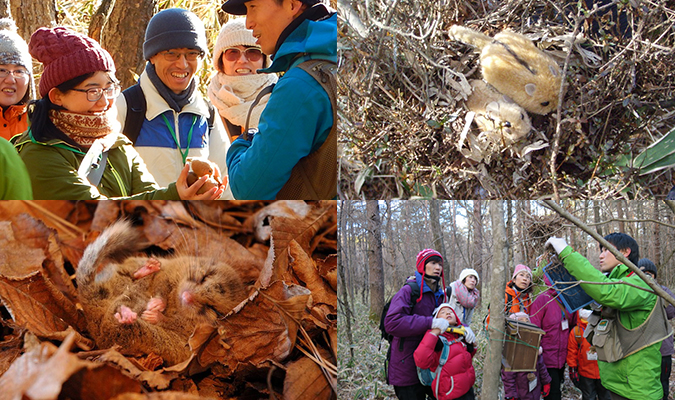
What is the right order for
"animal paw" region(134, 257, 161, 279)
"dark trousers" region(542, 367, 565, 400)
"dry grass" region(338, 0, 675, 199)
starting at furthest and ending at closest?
"dry grass" region(338, 0, 675, 199)
"dark trousers" region(542, 367, 565, 400)
"animal paw" region(134, 257, 161, 279)

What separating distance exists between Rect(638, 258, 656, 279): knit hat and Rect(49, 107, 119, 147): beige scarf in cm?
295

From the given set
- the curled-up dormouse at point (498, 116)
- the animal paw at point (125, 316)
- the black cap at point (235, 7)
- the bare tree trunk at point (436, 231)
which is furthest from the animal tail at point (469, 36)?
the animal paw at point (125, 316)

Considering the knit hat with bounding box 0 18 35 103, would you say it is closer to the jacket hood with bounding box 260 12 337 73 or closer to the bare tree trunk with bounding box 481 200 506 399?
the jacket hood with bounding box 260 12 337 73

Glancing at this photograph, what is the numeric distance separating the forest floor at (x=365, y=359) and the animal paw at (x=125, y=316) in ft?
4.34

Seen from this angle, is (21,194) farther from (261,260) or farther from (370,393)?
(370,393)

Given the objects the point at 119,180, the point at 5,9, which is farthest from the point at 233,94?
the point at 5,9

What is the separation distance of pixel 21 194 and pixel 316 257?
3.23 ft

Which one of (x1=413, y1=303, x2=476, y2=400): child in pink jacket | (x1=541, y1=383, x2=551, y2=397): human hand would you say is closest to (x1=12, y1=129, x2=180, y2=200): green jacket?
(x1=413, y1=303, x2=476, y2=400): child in pink jacket

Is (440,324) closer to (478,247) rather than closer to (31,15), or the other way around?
(478,247)

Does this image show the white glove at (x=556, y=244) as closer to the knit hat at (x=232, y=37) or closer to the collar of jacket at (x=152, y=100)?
the knit hat at (x=232, y=37)

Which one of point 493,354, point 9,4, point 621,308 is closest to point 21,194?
point 9,4

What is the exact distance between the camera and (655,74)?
387cm

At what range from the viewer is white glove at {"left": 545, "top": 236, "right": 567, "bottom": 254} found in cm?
290

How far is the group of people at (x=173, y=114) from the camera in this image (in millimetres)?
1828
